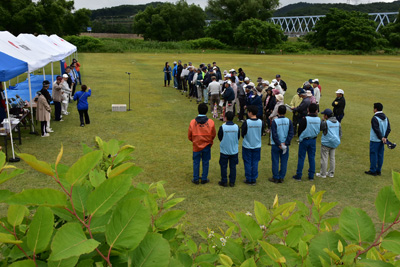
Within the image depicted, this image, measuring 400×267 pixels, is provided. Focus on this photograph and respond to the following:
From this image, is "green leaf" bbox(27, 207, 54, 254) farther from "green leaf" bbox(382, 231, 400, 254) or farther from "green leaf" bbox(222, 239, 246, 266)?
"green leaf" bbox(382, 231, 400, 254)

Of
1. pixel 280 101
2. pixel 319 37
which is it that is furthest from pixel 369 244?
pixel 319 37

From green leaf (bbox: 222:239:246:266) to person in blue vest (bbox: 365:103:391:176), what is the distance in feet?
26.4

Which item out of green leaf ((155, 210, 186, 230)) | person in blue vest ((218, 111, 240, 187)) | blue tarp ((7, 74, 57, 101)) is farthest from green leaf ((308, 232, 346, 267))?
blue tarp ((7, 74, 57, 101))

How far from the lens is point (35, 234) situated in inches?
39.2

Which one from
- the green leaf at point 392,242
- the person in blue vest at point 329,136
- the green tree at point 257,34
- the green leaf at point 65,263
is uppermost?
the green tree at point 257,34

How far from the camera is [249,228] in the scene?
1413mm

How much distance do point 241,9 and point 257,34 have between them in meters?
13.6

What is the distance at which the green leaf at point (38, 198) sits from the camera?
966mm

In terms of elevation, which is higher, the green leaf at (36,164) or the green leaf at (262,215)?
the green leaf at (36,164)

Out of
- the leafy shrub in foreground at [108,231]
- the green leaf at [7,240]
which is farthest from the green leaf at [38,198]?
the green leaf at [7,240]

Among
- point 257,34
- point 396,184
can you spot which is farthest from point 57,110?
point 257,34

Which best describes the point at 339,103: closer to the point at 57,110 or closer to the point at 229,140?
the point at 229,140

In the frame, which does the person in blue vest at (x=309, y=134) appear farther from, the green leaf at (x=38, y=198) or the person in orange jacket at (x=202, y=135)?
the green leaf at (x=38, y=198)

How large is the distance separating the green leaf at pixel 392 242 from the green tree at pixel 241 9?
72983 millimetres
